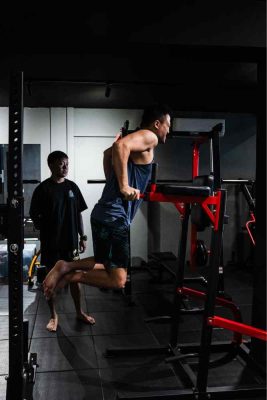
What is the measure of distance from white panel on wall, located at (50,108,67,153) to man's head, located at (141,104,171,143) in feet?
11.2

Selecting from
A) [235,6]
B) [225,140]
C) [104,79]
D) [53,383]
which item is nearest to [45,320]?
[53,383]

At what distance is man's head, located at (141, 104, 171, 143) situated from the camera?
2.89 meters

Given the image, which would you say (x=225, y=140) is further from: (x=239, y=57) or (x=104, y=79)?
(x=239, y=57)

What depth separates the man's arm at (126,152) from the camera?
2.45 meters

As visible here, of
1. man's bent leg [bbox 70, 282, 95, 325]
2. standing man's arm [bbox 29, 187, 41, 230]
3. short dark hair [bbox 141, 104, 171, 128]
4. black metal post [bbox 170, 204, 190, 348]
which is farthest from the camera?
standing man's arm [bbox 29, 187, 41, 230]

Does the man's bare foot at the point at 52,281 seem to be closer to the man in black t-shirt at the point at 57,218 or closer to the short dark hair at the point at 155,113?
the man in black t-shirt at the point at 57,218

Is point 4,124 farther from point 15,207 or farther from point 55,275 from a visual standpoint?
point 15,207

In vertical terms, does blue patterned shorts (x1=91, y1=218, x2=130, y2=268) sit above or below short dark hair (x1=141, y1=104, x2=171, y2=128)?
below

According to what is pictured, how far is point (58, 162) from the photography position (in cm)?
371

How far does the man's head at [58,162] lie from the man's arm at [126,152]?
1.18 m

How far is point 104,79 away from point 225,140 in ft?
8.80

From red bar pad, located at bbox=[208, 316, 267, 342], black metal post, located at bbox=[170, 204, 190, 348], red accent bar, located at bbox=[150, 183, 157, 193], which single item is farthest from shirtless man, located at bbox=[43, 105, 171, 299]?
red bar pad, located at bbox=[208, 316, 267, 342]

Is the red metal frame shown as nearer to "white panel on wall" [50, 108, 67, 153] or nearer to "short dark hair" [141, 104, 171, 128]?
"short dark hair" [141, 104, 171, 128]

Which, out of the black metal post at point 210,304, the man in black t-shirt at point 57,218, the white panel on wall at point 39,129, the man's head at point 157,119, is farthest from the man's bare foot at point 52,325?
the white panel on wall at point 39,129
